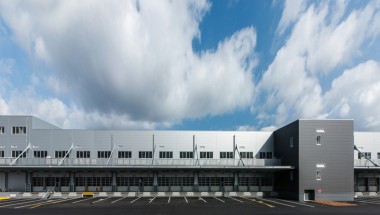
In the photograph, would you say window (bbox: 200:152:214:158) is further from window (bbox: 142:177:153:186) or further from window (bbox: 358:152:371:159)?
window (bbox: 358:152:371:159)

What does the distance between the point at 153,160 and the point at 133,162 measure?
347 centimetres

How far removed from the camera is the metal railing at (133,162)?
164 ft

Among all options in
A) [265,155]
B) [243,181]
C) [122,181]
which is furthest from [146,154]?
[265,155]

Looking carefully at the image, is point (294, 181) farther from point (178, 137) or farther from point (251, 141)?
point (178, 137)

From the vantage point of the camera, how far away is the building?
5019cm

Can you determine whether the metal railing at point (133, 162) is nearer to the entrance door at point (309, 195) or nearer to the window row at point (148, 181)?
the window row at point (148, 181)

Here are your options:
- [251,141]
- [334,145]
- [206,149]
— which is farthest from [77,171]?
[334,145]

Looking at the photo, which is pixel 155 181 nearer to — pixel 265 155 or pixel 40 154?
pixel 265 155

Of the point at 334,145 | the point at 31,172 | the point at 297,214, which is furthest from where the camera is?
the point at 31,172

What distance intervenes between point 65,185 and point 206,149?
85.9 ft

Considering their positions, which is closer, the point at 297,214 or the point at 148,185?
the point at 297,214

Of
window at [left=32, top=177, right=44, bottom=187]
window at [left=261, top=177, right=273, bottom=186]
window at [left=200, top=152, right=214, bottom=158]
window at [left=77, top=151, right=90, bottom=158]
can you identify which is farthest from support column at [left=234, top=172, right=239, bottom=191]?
A: window at [left=32, top=177, right=44, bottom=187]

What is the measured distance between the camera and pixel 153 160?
5178cm

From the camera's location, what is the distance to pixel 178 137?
5606 centimetres
